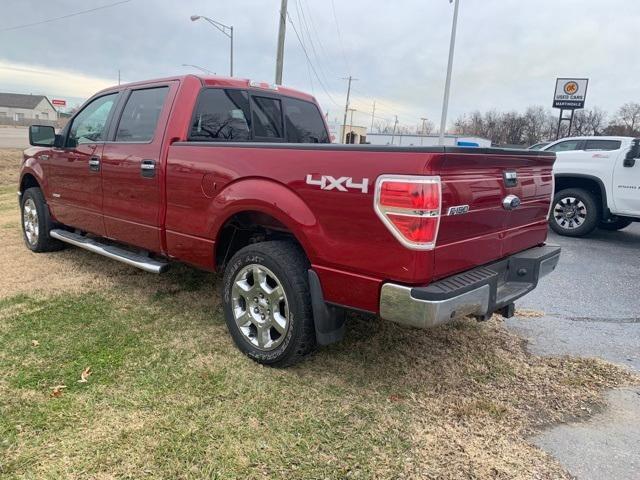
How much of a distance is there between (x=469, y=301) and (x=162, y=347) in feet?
7.08

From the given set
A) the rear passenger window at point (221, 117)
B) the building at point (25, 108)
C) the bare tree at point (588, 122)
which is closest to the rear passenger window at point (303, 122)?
Result: the rear passenger window at point (221, 117)

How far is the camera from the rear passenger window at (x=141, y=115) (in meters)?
4.15

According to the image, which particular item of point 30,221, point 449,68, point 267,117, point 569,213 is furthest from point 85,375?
point 449,68

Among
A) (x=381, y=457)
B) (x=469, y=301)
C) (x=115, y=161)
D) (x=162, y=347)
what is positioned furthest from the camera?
(x=115, y=161)

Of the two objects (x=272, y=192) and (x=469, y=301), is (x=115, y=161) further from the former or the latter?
(x=469, y=301)

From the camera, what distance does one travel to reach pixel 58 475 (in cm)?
227

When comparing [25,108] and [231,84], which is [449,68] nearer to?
[231,84]

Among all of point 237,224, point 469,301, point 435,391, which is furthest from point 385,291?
point 237,224

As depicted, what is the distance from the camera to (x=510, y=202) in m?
3.08

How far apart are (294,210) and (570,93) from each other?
1018 inches

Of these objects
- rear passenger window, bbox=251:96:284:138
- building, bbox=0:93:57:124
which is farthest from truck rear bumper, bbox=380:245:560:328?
building, bbox=0:93:57:124

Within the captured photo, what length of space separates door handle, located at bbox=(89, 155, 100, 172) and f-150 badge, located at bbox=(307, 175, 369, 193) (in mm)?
2597

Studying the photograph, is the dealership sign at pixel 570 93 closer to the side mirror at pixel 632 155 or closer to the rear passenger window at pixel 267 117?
the side mirror at pixel 632 155

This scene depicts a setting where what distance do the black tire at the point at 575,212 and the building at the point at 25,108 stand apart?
108234 mm
